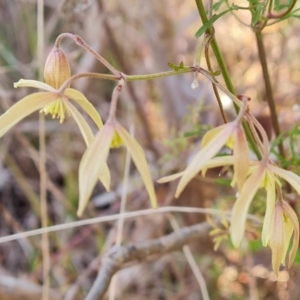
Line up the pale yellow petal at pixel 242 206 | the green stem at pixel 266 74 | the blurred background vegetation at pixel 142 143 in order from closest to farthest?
the pale yellow petal at pixel 242 206, the green stem at pixel 266 74, the blurred background vegetation at pixel 142 143

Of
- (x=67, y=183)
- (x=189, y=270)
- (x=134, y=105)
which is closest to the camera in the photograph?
(x=134, y=105)

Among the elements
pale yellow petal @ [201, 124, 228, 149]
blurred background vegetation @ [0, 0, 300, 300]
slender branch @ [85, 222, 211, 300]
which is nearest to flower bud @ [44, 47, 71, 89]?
pale yellow petal @ [201, 124, 228, 149]

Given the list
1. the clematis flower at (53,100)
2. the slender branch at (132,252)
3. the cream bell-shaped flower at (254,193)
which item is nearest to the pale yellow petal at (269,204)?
the cream bell-shaped flower at (254,193)

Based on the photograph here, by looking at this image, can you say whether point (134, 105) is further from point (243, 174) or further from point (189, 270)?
point (243, 174)

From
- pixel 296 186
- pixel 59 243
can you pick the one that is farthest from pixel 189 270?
pixel 296 186

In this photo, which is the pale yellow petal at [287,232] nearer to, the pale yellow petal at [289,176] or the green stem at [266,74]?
the pale yellow petal at [289,176]
